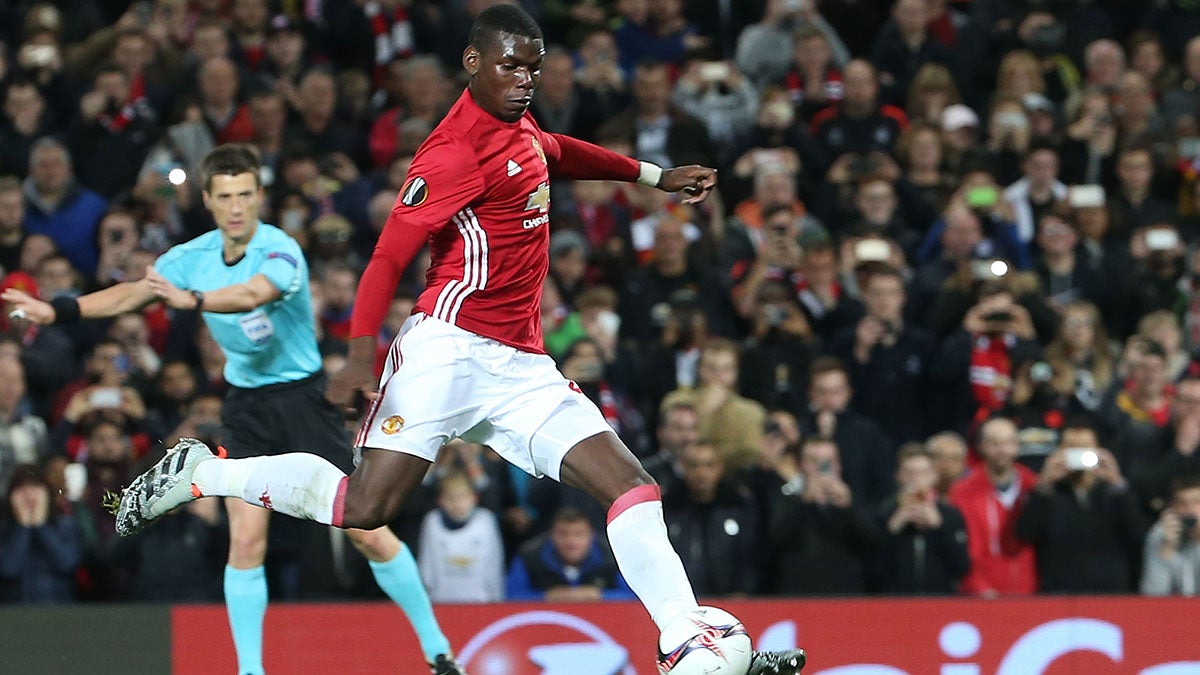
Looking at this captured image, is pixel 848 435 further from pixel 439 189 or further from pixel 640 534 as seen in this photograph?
pixel 439 189

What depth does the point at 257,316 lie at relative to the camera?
7.81m

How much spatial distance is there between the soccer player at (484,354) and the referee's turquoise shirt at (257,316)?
36.2 inches

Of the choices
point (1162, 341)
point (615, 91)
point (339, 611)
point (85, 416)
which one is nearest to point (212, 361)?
point (85, 416)

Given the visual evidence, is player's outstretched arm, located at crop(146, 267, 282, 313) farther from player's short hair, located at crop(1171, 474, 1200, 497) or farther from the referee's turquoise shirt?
player's short hair, located at crop(1171, 474, 1200, 497)

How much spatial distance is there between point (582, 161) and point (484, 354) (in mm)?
905

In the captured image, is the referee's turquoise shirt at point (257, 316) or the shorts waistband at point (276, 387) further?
the shorts waistband at point (276, 387)

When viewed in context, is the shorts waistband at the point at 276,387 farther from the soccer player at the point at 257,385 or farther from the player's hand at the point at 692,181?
the player's hand at the point at 692,181

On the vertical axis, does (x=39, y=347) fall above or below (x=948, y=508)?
above

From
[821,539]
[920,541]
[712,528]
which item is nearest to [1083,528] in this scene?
[920,541]

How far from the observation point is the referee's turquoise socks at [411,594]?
25.7 feet

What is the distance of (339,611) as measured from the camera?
897cm

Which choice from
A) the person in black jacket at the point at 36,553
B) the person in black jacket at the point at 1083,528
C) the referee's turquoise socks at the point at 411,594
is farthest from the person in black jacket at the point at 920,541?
the person in black jacket at the point at 36,553

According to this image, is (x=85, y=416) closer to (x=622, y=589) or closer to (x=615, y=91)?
(x=622, y=589)

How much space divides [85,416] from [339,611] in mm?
2124
